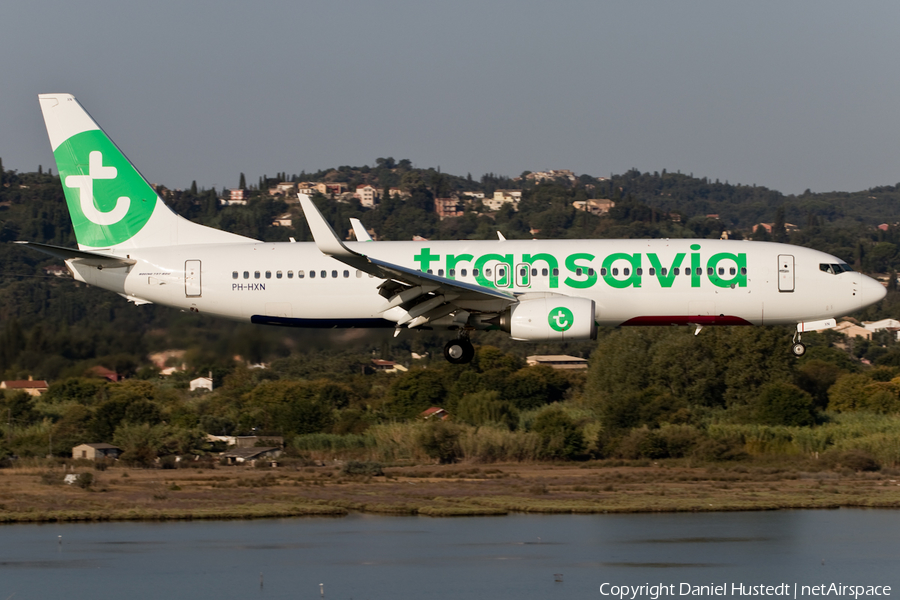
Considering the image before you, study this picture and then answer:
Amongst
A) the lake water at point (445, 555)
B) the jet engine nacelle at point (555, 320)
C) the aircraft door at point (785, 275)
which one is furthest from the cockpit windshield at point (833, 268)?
the lake water at point (445, 555)

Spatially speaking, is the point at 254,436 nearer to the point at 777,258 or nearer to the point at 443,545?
the point at 443,545

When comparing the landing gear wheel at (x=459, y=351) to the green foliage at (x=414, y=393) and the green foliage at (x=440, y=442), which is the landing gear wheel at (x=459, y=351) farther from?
the green foliage at (x=414, y=393)

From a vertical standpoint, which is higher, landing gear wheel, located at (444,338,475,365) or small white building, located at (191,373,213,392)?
landing gear wheel, located at (444,338,475,365)

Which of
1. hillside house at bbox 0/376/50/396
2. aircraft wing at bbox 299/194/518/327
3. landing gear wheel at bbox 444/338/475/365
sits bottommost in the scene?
hillside house at bbox 0/376/50/396

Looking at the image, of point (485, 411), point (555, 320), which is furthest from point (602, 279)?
point (485, 411)

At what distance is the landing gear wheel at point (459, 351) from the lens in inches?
1452

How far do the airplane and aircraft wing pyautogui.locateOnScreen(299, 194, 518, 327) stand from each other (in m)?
0.05

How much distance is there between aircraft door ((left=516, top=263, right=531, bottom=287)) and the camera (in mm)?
35781

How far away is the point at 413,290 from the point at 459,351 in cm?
306

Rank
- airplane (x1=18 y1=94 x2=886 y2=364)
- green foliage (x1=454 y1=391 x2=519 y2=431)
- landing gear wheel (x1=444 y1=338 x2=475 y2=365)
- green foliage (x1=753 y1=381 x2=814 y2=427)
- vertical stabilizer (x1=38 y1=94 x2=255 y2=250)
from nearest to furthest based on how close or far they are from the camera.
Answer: airplane (x1=18 y1=94 x2=886 y2=364)
landing gear wheel (x1=444 y1=338 x2=475 y2=365)
vertical stabilizer (x1=38 y1=94 x2=255 y2=250)
green foliage (x1=753 y1=381 x2=814 y2=427)
green foliage (x1=454 y1=391 x2=519 y2=431)

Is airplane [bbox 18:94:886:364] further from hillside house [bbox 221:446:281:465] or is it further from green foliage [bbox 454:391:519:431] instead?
green foliage [bbox 454:391:519:431]

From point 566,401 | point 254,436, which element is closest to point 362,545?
point 254,436

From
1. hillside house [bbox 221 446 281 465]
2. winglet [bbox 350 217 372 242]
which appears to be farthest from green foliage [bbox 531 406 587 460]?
winglet [bbox 350 217 372 242]

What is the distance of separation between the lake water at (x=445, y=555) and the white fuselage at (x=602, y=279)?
39.3ft
